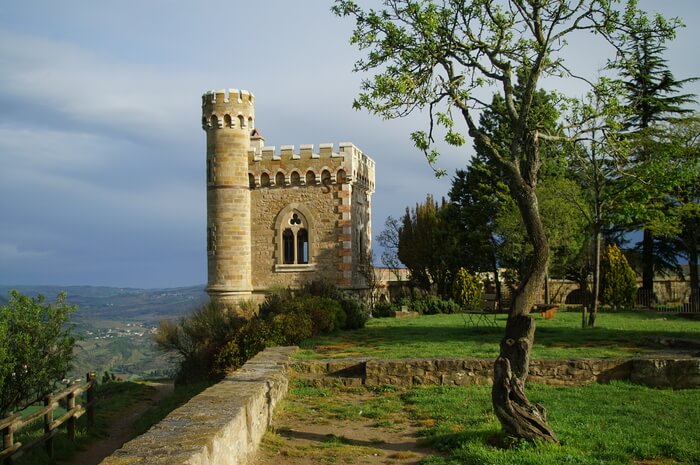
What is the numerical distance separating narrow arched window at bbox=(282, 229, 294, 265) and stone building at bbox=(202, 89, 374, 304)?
0.04 meters

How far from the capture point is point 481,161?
116 feet

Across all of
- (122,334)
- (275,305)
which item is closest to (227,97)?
(275,305)

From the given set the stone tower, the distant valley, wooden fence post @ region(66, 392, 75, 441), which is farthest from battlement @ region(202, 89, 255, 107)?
wooden fence post @ region(66, 392, 75, 441)

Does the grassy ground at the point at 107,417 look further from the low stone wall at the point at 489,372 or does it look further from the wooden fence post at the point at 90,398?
the low stone wall at the point at 489,372

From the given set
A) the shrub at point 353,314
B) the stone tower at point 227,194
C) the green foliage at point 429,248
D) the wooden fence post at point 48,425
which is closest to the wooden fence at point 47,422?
the wooden fence post at point 48,425

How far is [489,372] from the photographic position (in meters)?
11.2

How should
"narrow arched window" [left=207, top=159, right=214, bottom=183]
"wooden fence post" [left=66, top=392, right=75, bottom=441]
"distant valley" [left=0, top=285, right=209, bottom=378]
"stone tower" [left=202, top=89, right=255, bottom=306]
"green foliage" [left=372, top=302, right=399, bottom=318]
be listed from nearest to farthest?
"wooden fence post" [left=66, top=392, right=75, bottom=441], "stone tower" [left=202, top=89, right=255, bottom=306], "narrow arched window" [left=207, top=159, right=214, bottom=183], "green foliage" [left=372, top=302, right=399, bottom=318], "distant valley" [left=0, top=285, right=209, bottom=378]

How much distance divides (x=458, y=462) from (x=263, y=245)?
2203 cm

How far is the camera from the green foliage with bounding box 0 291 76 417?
1598 centimetres

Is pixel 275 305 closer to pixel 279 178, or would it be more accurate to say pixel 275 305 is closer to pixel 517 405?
pixel 279 178

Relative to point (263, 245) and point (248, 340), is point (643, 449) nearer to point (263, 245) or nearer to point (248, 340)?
point (248, 340)

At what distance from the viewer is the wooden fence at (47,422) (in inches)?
404

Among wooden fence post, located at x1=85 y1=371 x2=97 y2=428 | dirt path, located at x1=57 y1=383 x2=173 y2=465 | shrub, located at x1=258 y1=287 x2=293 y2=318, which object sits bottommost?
dirt path, located at x1=57 y1=383 x2=173 y2=465

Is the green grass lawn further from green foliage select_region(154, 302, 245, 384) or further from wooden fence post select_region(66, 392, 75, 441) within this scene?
wooden fence post select_region(66, 392, 75, 441)
